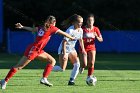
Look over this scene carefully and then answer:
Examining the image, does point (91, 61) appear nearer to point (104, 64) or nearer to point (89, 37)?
point (89, 37)

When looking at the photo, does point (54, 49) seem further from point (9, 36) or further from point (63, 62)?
point (63, 62)

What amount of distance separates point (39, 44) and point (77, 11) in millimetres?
33132

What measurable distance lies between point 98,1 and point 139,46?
7691 millimetres

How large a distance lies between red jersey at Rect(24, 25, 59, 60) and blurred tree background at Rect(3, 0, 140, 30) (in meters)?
31.6

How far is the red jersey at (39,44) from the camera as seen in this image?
621 inches

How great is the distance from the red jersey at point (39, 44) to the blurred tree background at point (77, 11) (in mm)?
31557

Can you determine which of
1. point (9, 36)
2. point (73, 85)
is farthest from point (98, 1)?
point (73, 85)

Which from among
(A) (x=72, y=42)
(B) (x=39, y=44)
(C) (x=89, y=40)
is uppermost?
(C) (x=89, y=40)

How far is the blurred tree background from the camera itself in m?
48.5

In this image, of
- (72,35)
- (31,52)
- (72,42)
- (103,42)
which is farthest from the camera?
(103,42)

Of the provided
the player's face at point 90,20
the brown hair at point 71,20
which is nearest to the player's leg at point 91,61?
the player's face at point 90,20

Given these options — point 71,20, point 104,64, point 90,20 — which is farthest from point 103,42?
point 71,20

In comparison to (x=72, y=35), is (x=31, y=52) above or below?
below

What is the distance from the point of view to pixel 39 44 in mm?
15938
